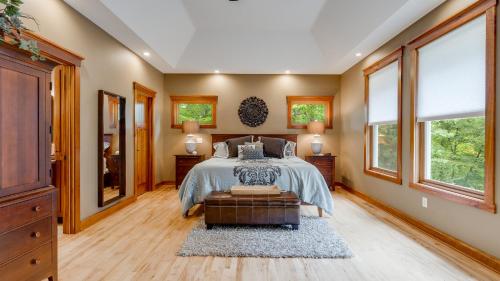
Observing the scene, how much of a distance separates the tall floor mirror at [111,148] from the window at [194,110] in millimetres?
2077

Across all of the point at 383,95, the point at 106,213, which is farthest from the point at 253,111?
the point at 106,213

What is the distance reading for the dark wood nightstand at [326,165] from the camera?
5.81m

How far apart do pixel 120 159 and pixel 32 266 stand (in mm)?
2693

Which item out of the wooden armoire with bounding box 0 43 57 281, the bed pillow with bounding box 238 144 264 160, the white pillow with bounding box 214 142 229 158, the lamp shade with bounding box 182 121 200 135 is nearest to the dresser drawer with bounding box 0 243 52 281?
the wooden armoire with bounding box 0 43 57 281

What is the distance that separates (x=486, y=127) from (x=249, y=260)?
2.57m

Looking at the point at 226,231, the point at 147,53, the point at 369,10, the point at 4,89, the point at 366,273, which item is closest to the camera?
the point at 4,89

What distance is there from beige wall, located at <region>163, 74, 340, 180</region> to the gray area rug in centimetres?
325

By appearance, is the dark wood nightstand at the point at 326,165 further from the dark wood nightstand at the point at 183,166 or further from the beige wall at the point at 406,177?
the dark wood nightstand at the point at 183,166

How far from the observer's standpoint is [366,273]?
91.1 inches

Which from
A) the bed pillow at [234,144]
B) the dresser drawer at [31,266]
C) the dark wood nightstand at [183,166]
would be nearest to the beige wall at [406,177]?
the bed pillow at [234,144]

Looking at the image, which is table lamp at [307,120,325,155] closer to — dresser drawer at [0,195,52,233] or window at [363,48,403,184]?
window at [363,48,403,184]

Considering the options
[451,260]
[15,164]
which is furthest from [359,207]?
[15,164]

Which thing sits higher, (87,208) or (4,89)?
(4,89)

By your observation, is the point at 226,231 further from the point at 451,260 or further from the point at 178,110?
the point at 178,110
